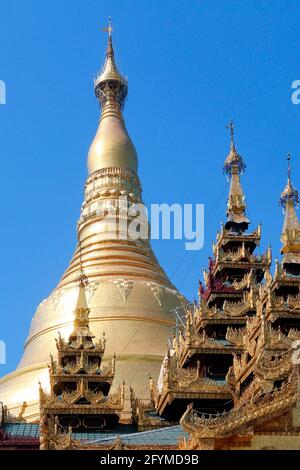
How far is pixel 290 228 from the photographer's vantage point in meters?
35.4

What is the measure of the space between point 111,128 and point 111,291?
13126mm

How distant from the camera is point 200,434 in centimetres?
2197

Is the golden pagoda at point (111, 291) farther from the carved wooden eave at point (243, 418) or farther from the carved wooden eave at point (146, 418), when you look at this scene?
the carved wooden eave at point (243, 418)

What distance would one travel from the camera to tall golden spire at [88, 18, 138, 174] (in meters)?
53.7

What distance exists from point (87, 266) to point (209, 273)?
34.7 feet

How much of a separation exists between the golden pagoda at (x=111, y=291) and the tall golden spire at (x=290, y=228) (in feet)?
28.7

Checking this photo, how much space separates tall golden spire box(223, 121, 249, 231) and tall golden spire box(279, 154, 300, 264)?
3045 mm

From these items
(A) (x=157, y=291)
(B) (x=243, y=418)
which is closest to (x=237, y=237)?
(A) (x=157, y=291)

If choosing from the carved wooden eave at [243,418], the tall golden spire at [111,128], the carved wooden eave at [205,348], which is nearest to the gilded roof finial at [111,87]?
the tall golden spire at [111,128]

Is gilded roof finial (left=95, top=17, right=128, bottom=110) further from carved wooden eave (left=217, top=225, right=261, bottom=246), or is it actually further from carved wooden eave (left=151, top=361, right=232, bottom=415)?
carved wooden eave (left=151, top=361, right=232, bottom=415)

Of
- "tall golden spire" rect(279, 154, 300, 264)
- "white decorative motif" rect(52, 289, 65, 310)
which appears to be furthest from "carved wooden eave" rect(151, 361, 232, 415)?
"white decorative motif" rect(52, 289, 65, 310)
